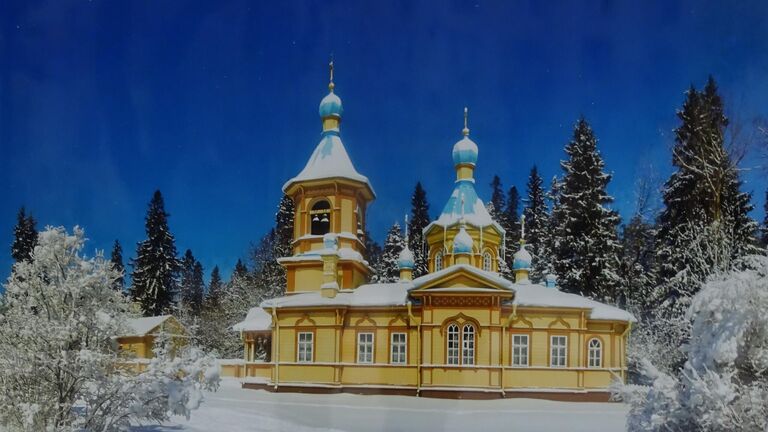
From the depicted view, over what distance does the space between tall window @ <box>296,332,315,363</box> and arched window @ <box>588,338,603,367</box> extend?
7.32 metres

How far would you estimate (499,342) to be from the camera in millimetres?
16969

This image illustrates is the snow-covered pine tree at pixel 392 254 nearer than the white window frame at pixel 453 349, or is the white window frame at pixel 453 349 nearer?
the white window frame at pixel 453 349

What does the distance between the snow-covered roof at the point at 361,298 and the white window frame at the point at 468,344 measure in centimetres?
172

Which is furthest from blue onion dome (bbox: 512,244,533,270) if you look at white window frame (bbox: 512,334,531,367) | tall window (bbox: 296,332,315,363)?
tall window (bbox: 296,332,315,363)

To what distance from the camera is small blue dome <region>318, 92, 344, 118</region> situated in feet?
61.0

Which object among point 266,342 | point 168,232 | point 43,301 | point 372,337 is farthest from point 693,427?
point 266,342

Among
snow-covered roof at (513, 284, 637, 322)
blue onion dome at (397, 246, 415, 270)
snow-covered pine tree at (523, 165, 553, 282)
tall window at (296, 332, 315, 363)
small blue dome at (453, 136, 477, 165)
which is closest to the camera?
snow-covered pine tree at (523, 165, 553, 282)

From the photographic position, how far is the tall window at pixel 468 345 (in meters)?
16.9

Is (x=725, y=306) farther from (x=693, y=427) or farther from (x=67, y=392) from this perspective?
(x=67, y=392)

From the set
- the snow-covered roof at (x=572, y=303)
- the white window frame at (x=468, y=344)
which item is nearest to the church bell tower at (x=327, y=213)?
the white window frame at (x=468, y=344)

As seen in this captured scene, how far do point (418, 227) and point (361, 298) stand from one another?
104 inches

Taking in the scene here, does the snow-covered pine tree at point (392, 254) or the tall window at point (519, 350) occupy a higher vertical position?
the snow-covered pine tree at point (392, 254)

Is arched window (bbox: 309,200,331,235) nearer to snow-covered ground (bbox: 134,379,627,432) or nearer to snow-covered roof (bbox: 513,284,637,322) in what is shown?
snow-covered ground (bbox: 134,379,627,432)

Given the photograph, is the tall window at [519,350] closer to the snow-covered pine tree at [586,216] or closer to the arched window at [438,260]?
the snow-covered pine tree at [586,216]
